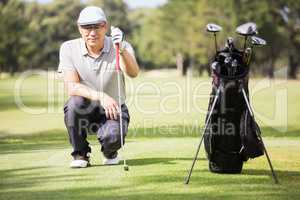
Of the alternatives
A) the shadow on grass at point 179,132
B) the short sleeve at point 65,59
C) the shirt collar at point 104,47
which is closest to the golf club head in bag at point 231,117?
the shirt collar at point 104,47

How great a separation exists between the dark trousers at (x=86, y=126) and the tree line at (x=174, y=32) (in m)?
58.1

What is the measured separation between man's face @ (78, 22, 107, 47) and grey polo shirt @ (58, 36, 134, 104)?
0.54 ft

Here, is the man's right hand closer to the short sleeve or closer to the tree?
the short sleeve

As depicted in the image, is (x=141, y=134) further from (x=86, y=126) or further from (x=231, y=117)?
(x=231, y=117)

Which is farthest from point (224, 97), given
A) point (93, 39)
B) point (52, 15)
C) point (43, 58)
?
point (52, 15)

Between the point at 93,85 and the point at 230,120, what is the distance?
1819 mm

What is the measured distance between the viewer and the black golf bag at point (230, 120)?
21.1 feet

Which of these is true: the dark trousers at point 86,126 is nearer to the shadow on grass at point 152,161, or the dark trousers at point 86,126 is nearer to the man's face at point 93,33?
the shadow on grass at point 152,161

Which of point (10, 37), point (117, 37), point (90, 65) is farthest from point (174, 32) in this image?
point (117, 37)

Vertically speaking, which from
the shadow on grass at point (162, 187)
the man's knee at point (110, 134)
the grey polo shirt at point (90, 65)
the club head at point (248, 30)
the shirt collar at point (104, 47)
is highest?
the club head at point (248, 30)

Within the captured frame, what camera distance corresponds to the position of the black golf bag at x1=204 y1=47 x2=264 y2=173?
643 centimetres

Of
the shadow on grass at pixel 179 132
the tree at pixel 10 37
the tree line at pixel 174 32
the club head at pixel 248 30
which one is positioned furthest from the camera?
the tree at pixel 10 37

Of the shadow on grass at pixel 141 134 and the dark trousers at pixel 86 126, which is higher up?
the dark trousers at pixel 86 126

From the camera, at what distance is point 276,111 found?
853 inches
